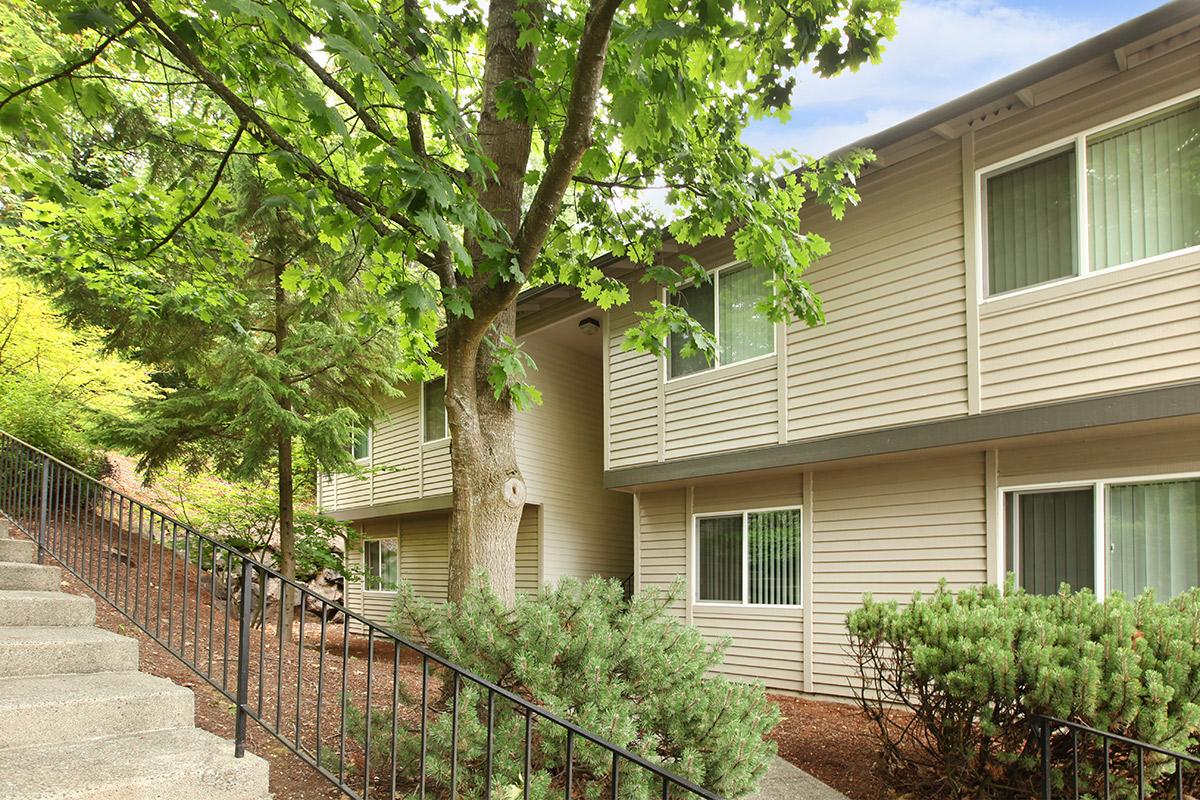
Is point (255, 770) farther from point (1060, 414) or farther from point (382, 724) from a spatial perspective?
point (1060, 414)

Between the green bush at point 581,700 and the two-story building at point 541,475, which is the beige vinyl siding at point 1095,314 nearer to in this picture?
the green bush at point 581,700

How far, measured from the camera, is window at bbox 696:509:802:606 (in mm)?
9070

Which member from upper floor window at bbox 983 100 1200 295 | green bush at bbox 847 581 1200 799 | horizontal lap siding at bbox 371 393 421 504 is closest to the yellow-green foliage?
horizontal lap siding at bbox 371 393 421 504

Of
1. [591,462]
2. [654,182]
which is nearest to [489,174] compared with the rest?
[654,182]

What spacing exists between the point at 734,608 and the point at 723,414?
2518mm

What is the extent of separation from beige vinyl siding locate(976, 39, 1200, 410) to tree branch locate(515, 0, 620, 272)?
4.69 metres

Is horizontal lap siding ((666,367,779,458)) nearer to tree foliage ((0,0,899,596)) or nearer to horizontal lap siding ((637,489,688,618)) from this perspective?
horizontal lap siding ((637,489,688,618))

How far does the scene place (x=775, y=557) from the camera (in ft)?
30.3

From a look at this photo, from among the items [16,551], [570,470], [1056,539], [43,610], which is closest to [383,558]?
[570,470]

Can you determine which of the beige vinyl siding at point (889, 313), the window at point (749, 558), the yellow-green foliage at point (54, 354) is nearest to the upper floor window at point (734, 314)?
the beige vinyl siding at point (889, 313)

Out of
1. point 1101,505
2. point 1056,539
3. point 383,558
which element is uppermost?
point 1101,505

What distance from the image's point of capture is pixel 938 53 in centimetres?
3008

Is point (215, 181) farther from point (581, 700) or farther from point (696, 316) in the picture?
point (696, 316)

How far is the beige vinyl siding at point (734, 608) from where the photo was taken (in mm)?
8836
